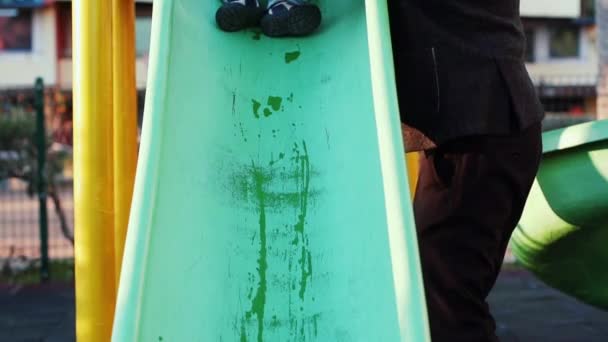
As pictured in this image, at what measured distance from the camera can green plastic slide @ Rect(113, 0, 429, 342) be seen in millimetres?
1866

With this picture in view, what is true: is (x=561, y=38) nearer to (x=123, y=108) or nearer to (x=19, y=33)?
(x=19, y=33)

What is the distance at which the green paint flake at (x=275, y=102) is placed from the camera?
8.57 feet

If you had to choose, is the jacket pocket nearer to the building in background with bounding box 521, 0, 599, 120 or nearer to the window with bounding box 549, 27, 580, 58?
the building in background with bounding box 521, 0, 599, 120

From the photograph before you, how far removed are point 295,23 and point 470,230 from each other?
3.52ft

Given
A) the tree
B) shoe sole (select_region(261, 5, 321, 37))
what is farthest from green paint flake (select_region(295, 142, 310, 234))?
the tree

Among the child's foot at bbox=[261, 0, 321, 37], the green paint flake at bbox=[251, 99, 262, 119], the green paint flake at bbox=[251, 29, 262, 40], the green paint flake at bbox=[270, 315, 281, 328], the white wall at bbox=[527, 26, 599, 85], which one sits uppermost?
the white wall at bbox=[527, 26, 599, 85]

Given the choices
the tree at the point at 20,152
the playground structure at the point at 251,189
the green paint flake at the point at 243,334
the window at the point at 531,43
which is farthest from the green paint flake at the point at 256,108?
the window at the point at 531,43

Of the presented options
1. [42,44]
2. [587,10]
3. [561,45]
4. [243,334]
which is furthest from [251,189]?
[587,10]

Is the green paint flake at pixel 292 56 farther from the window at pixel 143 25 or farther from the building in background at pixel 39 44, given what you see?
the building in background at pixel 39 44

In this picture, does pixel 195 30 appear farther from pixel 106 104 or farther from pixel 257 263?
pixel 257 263

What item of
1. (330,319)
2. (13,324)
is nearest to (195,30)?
(330,319)

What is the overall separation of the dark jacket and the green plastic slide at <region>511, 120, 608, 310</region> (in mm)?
721

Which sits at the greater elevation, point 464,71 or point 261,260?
point 464,71

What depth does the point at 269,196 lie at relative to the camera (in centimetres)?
237
